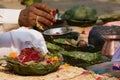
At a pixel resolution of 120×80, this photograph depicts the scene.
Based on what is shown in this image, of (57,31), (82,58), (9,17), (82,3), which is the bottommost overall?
(82,3)

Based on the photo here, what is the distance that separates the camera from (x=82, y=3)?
14.8m

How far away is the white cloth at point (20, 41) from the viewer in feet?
19.0

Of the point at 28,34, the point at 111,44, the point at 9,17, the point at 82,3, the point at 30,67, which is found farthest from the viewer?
the point at 82,3

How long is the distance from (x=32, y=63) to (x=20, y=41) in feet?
2.87

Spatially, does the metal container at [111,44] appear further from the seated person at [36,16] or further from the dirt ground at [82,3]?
the dirt ground at [82,3]

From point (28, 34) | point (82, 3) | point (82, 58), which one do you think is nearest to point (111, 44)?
point (82, 58)

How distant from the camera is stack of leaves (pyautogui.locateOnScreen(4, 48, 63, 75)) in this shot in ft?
16.5

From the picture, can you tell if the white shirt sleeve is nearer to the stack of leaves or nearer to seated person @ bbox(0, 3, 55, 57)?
seated person @ bbox(0, 3, 55, 57)

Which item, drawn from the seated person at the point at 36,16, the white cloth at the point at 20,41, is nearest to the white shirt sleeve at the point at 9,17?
the seated person at the point at 36,16

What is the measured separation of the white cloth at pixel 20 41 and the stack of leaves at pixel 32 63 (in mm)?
443

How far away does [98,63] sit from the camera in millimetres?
5980

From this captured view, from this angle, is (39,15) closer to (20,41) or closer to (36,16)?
(36,16)

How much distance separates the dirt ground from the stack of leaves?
25.7ft

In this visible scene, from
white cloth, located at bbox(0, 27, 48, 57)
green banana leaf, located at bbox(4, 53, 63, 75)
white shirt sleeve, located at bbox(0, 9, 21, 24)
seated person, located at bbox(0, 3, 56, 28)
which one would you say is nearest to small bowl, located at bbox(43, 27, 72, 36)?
white shirt sleeve, located at bbox(0, 9, 21, 24)
